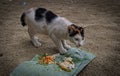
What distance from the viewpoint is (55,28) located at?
3.32 meters

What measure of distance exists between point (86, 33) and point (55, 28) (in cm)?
104

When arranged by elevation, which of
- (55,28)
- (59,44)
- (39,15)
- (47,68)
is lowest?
(47,68)

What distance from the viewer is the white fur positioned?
3.25 m

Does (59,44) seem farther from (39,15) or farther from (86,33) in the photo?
(86,33)

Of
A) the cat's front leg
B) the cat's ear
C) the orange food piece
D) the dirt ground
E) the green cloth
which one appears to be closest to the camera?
the green cloth

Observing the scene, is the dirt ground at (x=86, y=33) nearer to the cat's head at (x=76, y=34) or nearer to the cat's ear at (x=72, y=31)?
the cat's head at (x=76, y=34)

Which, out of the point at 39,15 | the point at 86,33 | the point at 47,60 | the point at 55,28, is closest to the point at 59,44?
the point at 55,28

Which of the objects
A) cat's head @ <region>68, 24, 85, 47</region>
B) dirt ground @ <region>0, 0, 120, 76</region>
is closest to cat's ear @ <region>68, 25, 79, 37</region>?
cat's head @ <region>68, 24, 85, 47</region>

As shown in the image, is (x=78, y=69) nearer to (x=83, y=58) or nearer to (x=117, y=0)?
(x=83, y=58)

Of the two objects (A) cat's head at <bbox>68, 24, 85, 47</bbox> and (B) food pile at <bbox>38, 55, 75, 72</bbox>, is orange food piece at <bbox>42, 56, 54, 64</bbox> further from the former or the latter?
(A) cat's head at <bbox>68, 24, 85, 47</bbox>

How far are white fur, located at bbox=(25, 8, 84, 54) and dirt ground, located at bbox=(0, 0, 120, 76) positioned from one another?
0.26 meters

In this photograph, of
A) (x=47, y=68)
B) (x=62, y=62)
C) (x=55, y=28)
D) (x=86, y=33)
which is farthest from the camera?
(x=86, y=33)

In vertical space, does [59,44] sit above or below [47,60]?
above

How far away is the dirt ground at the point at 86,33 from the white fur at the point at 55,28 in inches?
10.1
